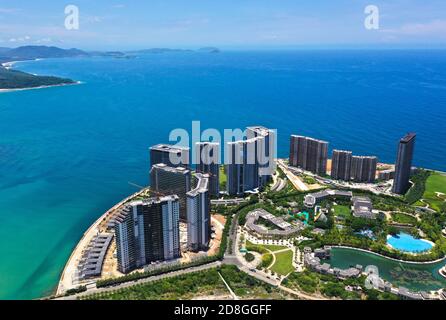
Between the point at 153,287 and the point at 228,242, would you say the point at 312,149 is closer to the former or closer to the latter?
the point at 228,242

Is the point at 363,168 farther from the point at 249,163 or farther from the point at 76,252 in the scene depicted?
the point at 76,252

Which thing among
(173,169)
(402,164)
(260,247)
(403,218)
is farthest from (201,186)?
(402,164)

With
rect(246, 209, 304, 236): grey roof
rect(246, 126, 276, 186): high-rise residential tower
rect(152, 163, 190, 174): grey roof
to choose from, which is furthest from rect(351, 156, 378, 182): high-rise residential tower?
rect(152, 163, 190, 174): grey roof

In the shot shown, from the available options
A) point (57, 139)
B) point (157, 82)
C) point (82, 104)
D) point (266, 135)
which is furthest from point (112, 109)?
A: point (266, 135)

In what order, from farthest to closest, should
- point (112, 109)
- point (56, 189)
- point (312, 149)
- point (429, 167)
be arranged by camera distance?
point (112, 109) → point (429, 167) → point (312, 149) → point (56, 189)

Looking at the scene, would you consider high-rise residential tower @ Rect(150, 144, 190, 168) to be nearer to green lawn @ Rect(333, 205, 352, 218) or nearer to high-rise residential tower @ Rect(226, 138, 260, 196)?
high-rise residential tower @ Rect(226, 138, 260, 196)

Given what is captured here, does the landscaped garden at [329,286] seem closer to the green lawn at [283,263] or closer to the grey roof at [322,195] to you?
the green lawn at [283,263]

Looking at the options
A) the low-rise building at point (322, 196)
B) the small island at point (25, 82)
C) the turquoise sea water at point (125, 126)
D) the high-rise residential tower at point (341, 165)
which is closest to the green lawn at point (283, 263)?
the low-rise building at point (322, 196)

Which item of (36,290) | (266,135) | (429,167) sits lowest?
(36,290)
